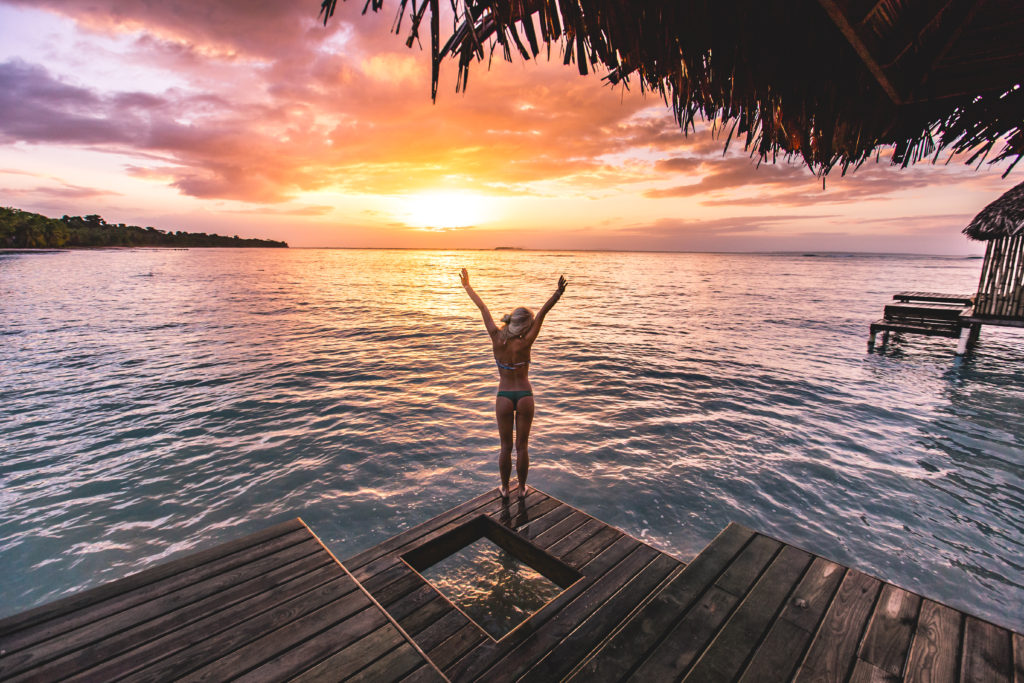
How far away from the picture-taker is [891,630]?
258cm

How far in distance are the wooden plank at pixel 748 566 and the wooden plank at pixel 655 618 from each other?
0.05 metres

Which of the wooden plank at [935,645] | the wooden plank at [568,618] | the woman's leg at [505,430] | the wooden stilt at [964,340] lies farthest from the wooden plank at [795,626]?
the wooden stilt at [964,340]

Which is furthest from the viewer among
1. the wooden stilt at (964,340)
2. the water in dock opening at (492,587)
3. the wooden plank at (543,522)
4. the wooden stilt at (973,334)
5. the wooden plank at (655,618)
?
the wooden stilt at (973,334)

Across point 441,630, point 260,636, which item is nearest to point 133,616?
point 260,636

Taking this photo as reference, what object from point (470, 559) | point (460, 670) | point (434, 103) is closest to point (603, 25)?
point (434, 103)

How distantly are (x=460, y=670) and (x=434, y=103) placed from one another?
4011 mm

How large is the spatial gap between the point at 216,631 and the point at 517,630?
226 cm

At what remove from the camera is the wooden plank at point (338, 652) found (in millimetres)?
2643

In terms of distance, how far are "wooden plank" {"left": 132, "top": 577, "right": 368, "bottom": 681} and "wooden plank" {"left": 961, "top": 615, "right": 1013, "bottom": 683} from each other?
3.88 m

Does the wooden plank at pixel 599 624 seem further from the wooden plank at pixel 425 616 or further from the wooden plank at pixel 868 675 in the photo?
the wooden plank at pixel 868 675

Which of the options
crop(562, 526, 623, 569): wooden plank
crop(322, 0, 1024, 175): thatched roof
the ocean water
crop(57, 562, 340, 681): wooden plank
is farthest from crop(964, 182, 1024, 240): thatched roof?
crop(57, 562, 340, 681): wooden plank

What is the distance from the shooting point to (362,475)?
26.7 feet

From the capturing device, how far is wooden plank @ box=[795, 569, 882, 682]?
2.29 meters

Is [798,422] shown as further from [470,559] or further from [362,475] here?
[362,475]
